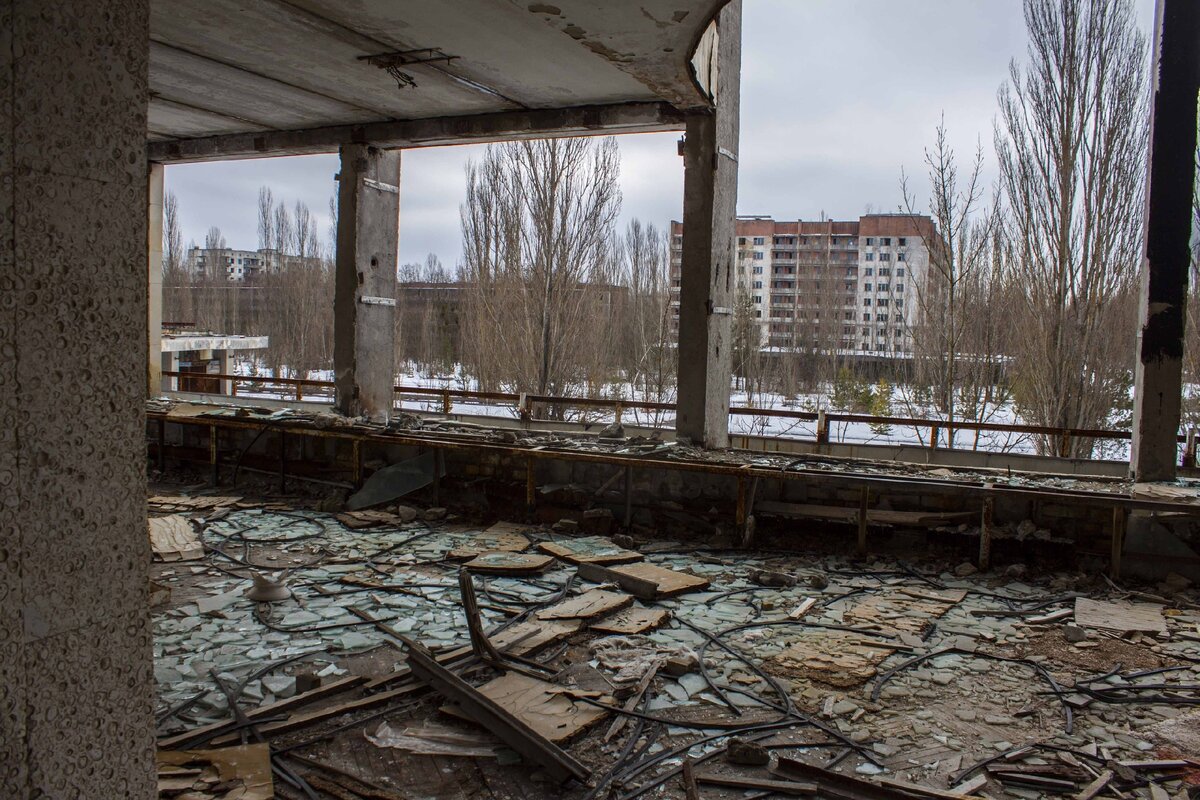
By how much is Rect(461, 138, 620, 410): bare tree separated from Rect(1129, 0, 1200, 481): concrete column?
1064 centimetres

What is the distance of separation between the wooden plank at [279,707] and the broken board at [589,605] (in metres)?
1.70

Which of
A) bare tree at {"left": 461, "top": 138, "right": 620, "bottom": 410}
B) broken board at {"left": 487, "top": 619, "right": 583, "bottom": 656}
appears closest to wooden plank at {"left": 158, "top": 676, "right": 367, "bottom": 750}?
broken board at {"left": 487, "top": 619, "right": 583, "bottom": 656}

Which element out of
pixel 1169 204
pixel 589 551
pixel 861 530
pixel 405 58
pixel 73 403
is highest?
pixel 405 58

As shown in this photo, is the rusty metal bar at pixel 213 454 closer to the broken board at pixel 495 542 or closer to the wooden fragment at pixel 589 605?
the broken board at pixel 495 542

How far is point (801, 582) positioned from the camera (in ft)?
23.9

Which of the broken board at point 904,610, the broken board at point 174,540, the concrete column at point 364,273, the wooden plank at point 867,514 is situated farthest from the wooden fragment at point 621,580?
the concrete column at point 364,273

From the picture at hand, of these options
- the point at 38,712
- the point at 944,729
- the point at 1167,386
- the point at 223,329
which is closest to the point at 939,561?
the point at 1167,386

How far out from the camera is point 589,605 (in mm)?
6348

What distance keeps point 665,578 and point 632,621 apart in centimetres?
99

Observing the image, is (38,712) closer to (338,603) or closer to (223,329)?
(338,603)

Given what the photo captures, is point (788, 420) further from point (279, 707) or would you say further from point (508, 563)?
point (279, 707)

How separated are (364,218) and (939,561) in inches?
350

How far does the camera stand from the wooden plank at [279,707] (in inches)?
158

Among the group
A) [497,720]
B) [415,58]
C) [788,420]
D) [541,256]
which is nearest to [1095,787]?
[497,720]
